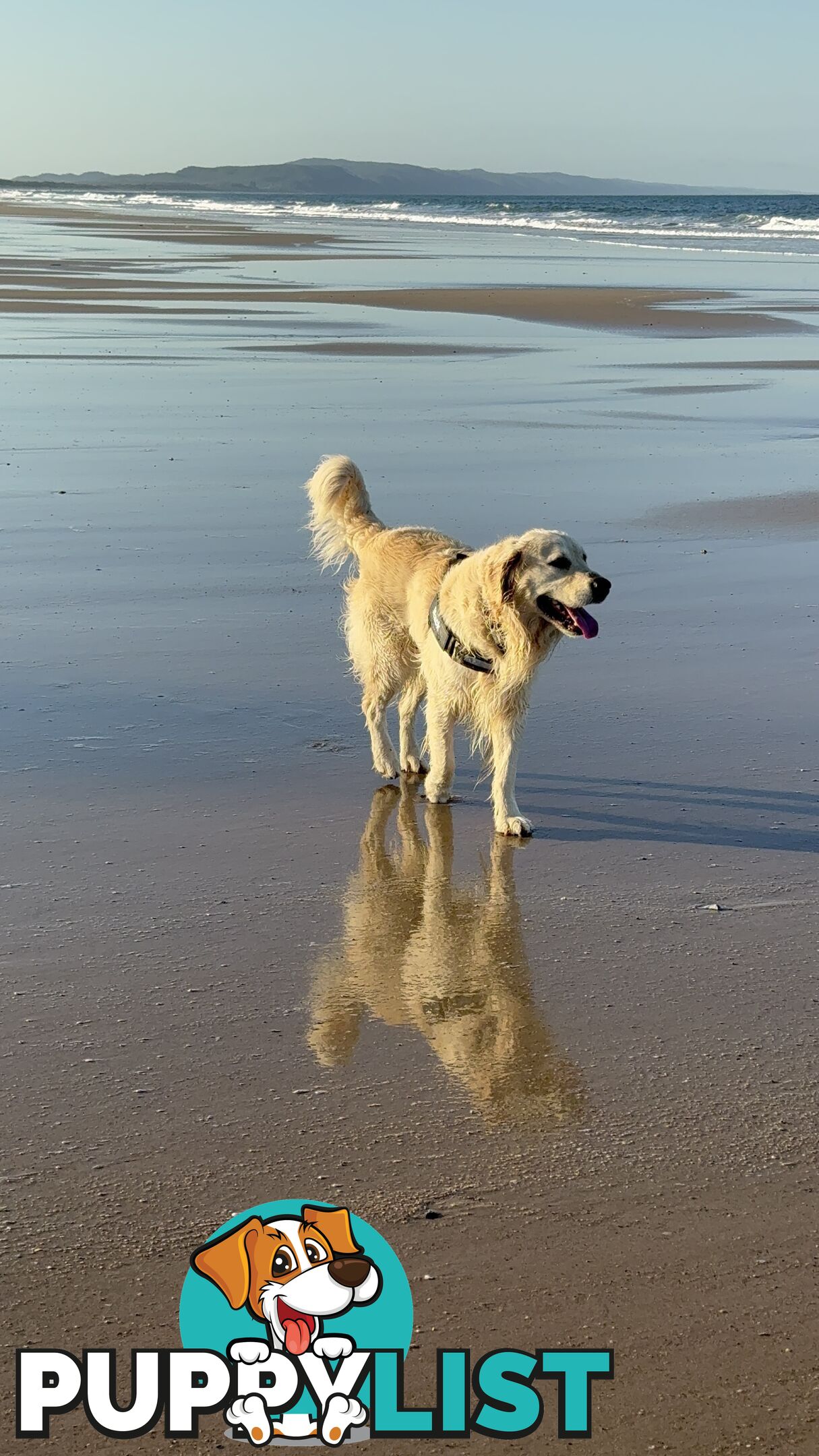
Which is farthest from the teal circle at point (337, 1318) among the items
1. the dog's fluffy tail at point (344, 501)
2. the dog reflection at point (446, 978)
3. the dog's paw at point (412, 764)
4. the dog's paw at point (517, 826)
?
the dog's fluffy tail at point (344, 501)

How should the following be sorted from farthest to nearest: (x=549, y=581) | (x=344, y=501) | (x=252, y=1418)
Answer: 1. (x=344, y=501)
2. (x=549, y=581)
3. (x=252, y=1418)

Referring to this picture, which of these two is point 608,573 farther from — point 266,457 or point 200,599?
point 266,457

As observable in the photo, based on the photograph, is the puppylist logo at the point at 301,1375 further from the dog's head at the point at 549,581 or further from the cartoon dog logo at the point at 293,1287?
the dog's head at the point at 549,581

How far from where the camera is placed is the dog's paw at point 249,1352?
257 cm

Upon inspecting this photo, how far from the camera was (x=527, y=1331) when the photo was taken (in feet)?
8.87

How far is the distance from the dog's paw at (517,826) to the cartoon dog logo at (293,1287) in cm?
240

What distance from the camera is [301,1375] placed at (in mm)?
2562

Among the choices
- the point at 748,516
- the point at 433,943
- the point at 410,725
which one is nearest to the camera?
the point at 433,943

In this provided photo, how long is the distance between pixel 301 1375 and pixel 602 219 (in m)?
74.8

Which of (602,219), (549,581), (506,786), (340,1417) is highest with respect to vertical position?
(602,219)

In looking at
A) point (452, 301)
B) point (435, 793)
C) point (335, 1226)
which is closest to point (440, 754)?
point (435, 793)

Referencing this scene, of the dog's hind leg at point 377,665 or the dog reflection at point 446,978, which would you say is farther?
the dog's hind leg at point 377,665

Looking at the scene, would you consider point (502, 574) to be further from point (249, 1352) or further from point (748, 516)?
point (748, 516)

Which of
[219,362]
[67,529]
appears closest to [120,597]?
[67,529]
